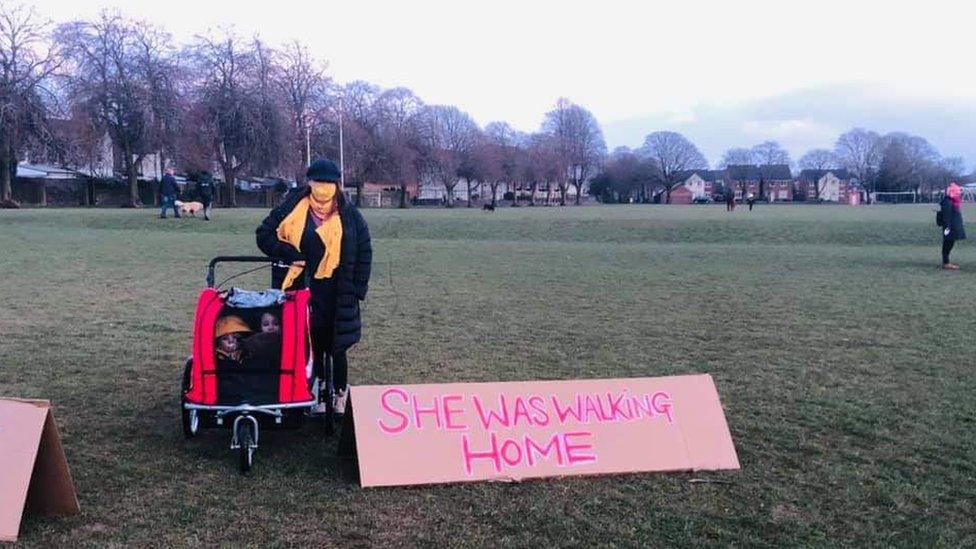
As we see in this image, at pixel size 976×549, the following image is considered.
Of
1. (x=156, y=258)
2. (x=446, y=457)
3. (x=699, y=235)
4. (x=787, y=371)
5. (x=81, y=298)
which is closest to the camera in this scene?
(x=446, y=457)

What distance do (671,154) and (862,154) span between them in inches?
1278

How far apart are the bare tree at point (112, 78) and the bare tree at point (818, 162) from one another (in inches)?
4785

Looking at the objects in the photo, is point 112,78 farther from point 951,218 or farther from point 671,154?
point 671,154

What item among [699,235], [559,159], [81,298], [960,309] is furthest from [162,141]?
[559,159]

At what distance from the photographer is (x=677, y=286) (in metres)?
15.7

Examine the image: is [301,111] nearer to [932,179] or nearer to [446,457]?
[446,457]

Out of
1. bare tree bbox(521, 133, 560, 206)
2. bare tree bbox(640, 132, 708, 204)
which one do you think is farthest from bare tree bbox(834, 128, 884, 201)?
bare tree bbox(521, 133, 560, 206)

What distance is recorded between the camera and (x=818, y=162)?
154 meters

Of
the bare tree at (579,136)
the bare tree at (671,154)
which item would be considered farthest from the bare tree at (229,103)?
the bare tree at (671,154)

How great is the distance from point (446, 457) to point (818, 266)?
17.9 metres

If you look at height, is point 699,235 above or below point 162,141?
below

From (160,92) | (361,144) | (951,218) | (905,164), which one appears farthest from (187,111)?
(905,164)

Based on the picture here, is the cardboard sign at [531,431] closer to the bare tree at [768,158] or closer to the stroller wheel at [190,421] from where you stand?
the stroller wheel at [190,421]

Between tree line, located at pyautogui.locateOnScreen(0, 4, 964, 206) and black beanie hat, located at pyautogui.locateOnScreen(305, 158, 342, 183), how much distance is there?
4826 cm
